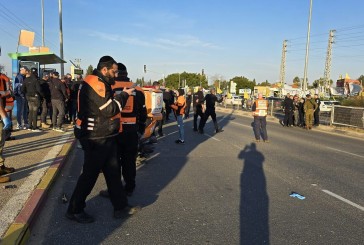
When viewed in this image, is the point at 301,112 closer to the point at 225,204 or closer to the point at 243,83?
the point at 225,204

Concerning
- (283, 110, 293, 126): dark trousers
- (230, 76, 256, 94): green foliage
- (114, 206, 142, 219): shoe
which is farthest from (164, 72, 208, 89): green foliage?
(114, 206, 142, 219): shoe

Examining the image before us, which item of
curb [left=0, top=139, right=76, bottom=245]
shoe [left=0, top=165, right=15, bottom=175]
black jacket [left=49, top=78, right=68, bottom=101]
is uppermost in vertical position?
black jacket [left=49, top=78, right=68, bottom=101]

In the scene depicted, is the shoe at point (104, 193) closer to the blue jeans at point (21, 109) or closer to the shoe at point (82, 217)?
the shoe at point (82, 217)

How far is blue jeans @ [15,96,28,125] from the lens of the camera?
39.3 ft

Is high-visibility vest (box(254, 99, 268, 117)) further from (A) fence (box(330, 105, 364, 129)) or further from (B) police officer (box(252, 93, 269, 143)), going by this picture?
(A) fence (box(330, 105, 364, 129))

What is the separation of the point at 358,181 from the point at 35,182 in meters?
6.03

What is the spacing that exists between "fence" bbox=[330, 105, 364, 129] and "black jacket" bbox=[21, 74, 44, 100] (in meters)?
15.3

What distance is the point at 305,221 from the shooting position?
194 inches

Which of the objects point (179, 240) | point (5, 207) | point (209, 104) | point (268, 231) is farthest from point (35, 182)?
point (209, 104)

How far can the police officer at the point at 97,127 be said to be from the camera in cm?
445

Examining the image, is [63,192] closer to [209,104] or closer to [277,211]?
[277,211]

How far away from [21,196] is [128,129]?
1.75 m

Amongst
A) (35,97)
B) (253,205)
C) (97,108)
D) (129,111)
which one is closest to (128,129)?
(129,111)

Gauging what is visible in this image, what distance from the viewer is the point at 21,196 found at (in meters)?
5.16
